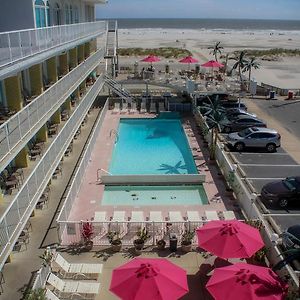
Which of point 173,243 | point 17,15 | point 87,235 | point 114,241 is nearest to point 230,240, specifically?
point 173,243

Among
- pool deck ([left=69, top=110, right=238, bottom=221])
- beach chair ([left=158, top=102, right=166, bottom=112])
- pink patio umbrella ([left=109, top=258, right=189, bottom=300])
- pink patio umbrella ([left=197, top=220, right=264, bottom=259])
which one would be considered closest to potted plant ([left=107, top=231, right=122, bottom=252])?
pool deck ([left=69, top=110, right=238, bottom=221])

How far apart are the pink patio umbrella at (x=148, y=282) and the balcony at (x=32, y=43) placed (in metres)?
7.09

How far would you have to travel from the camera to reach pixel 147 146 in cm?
3102

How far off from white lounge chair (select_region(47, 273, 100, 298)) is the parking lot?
29.8 ft

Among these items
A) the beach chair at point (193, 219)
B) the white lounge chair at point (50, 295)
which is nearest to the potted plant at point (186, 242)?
the beach chair at point (193, 219)

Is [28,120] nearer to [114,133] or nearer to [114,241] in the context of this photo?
[114,241]

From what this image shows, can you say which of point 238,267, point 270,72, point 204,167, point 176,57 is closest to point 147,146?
point 204,167

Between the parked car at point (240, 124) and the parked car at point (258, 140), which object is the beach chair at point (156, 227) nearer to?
the parked car at point (258, 140)

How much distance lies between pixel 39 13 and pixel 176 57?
58.5 m

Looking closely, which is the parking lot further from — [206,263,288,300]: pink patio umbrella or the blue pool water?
[206,263,288,300]: pink patio umbrella

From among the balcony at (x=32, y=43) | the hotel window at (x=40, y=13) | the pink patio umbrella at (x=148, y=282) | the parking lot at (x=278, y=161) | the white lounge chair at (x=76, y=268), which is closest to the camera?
the pink patio umbrella at (x=148, y=282)

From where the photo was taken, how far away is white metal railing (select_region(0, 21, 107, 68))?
13117 millimetres

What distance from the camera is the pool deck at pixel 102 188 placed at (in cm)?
1962

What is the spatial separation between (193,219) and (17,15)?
42.2 ft
